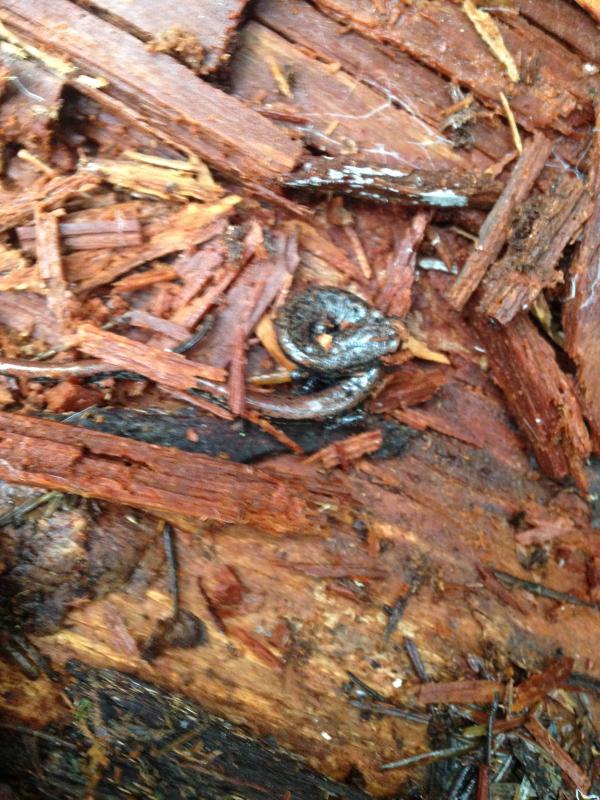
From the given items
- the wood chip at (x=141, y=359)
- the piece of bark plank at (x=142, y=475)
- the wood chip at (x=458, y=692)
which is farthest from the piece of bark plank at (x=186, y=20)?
the wood chip at (x=458, y=692)

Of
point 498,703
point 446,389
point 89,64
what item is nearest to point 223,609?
point 498,703

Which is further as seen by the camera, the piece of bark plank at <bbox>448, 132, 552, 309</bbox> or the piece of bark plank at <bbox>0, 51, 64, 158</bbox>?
the piece of bark plank at <bbox>448, 132, 552, 309</bbox>

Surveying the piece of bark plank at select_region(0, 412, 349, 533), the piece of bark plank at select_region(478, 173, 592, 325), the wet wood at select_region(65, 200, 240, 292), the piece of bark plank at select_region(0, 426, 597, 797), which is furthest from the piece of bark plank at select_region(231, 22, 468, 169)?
the piece of bark plank at select_region(0, 412, 349, 533)

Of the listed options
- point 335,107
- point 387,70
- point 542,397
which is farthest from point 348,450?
point 387,70

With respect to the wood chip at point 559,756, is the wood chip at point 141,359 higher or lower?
higher

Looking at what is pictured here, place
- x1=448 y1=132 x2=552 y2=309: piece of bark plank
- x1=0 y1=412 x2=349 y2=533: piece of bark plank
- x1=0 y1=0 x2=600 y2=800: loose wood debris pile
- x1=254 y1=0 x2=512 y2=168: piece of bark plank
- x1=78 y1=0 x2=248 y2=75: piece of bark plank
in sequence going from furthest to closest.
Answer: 1. x1=254 y1=0 x2=512 y2=168: piece of bark plank
2. x1=448 y1=132 x2=552 y2=309: piece of bark plank
3. x1=78 y1=0 x2=248 y2=75: piece of bark plank
4. x1=0 y1=0 x2=600 y2=800: loose wood debris pile
5. x1=0 y1=412 x2=349 y2=533: piece of bark plank

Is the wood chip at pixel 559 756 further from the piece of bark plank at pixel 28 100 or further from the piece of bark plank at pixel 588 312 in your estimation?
the piece of bark plank at pixel 28 100

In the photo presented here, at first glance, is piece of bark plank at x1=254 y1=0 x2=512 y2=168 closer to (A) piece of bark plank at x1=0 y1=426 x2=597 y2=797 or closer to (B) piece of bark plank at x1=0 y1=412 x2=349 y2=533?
(A) piece of bark plank at x1=0 y1=426 x2=597 y2=797
